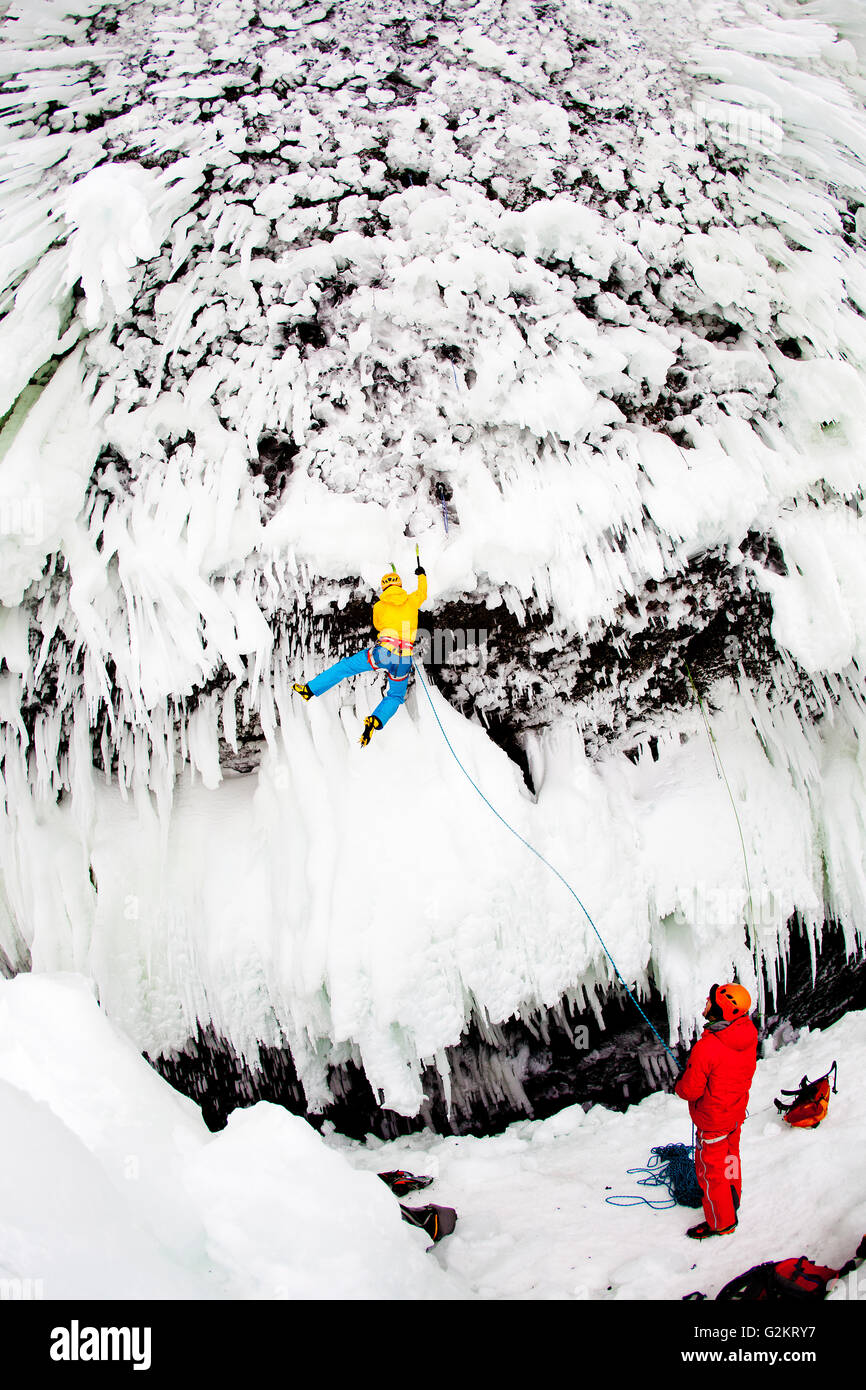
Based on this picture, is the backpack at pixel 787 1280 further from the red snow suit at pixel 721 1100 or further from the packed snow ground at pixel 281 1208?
the red snow suit at pixel 721 1100

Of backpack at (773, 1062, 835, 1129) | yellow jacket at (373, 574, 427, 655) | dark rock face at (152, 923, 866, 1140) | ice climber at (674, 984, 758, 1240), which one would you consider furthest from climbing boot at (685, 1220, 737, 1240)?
yellow jacket at (373, 574, 427, 655)

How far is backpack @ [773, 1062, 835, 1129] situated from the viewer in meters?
3.31

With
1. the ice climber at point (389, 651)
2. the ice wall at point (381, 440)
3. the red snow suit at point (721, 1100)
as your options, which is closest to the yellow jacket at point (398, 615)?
the ice climber at point (389, 651)

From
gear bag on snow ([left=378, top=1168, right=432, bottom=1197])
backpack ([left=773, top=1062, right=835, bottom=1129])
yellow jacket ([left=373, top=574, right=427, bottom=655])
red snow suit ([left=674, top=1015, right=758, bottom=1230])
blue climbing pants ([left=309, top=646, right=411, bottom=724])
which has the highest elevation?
yellow jacket ([left=373, top=574, right=427, bottom=655])

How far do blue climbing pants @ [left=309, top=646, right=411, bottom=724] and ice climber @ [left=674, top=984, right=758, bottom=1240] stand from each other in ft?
5.46

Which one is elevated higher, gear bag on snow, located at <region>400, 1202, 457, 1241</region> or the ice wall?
the ice wall

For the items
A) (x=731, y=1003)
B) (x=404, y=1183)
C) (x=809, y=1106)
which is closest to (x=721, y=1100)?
(x=731, y=1003)

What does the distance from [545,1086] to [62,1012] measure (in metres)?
2.75

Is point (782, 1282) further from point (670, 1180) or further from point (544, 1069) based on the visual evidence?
point (544, 1069)

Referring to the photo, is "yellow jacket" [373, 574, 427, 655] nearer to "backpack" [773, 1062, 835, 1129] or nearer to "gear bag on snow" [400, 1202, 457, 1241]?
"gear bag on snow" [400, 1202, 457, 1241]

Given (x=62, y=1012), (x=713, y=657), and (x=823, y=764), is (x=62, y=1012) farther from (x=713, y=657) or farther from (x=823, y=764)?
(x=823, y=764)

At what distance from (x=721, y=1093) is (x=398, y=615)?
84.5 inches

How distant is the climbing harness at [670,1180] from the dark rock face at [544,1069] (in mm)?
767

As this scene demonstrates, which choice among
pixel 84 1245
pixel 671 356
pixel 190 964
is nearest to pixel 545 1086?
pixel 190 964
